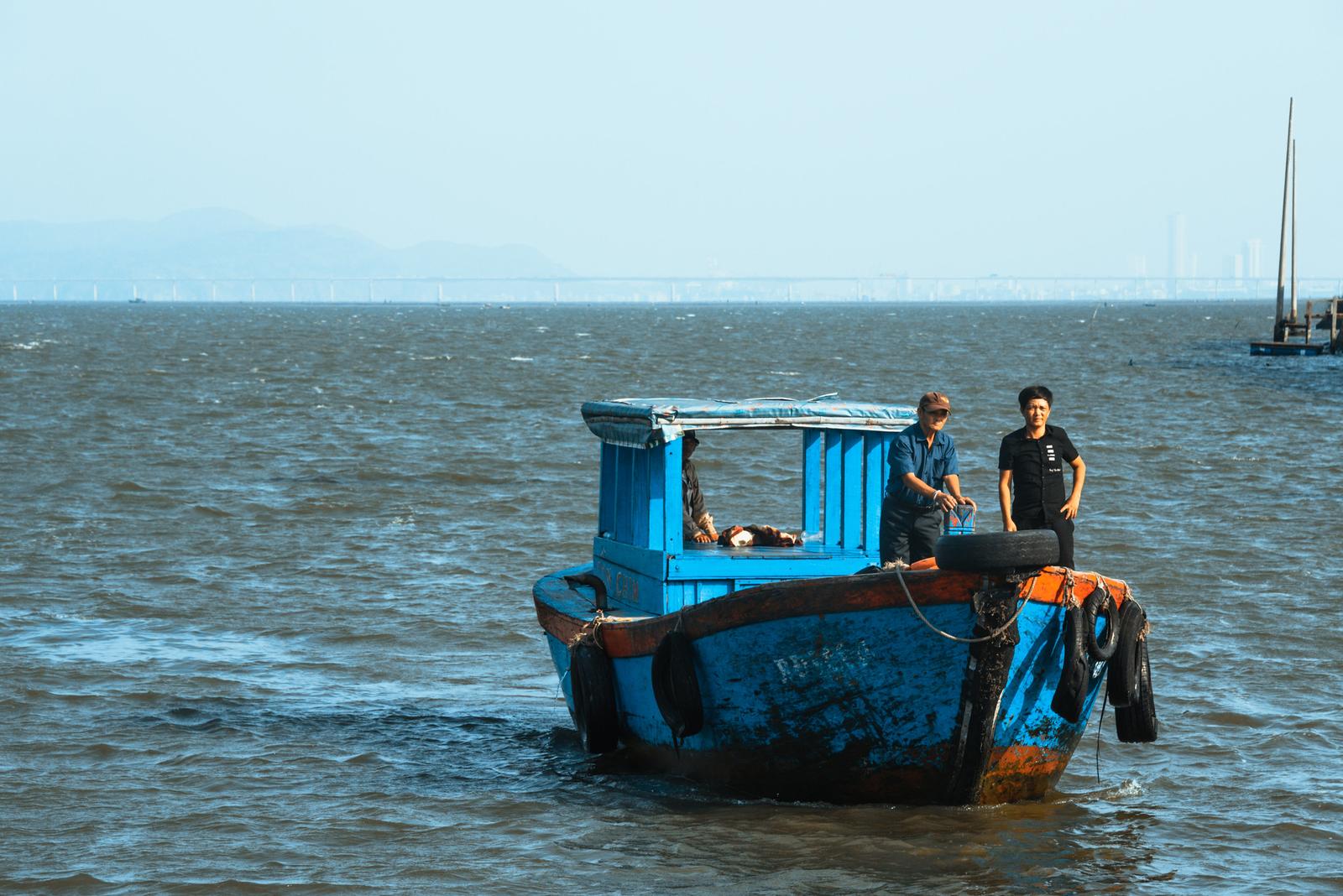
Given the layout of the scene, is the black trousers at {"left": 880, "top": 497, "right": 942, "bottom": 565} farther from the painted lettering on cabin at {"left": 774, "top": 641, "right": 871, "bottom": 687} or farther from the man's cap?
the painted lettering on cabin at {"left": 774, "top": 641, "right": 871, "bottom": 687}

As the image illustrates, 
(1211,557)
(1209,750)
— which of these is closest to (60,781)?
(1209,750)

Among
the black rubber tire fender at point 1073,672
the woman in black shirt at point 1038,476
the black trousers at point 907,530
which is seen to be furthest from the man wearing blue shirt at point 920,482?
the black rubber tire fender at point 1073,672

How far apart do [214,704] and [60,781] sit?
212cm

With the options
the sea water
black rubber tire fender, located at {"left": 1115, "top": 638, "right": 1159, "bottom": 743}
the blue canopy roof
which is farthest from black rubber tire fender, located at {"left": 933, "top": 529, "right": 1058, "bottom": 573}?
the blue canopy roof

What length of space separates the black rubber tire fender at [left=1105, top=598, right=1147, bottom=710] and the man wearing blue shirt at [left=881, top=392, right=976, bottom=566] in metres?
1.45

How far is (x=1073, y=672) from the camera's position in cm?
873

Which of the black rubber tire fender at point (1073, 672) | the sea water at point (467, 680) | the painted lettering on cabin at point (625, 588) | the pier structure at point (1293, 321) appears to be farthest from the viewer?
the pier structure at point (1293, 321)

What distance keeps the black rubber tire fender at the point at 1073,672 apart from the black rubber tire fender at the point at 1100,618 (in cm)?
4

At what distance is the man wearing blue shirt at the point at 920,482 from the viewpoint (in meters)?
10.1

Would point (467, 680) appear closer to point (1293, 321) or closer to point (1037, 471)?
point (1037, 471)

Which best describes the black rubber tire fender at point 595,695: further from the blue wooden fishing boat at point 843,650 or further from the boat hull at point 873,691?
the boat hull at point 873,691

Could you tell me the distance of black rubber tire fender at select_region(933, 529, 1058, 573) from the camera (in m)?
8.05

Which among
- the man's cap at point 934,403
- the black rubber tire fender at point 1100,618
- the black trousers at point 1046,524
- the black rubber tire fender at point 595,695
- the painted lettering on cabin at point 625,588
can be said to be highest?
the man's cap at point 934,403

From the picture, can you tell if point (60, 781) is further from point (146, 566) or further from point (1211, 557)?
point (1211, 557)
